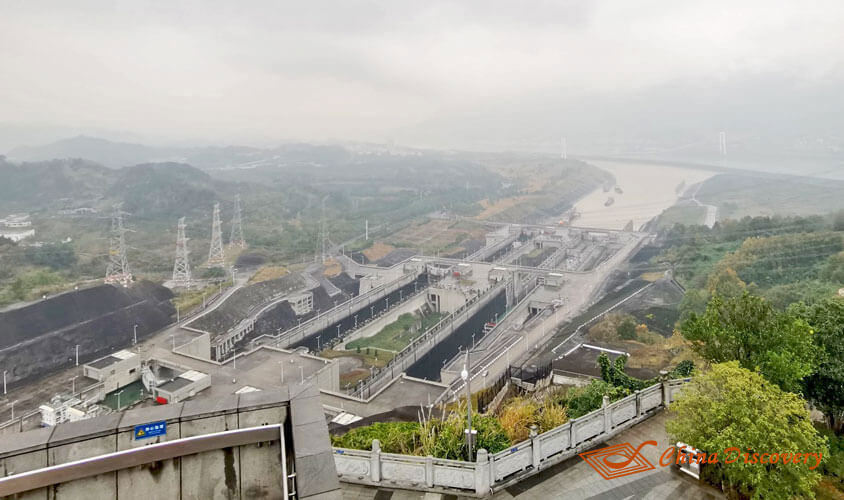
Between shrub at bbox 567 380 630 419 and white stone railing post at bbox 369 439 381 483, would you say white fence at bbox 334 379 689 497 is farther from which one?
shrub at bbox 567 380 630 419

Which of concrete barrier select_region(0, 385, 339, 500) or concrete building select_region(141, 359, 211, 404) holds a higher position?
concrete barrier select_region(0, 385, 339, 500)

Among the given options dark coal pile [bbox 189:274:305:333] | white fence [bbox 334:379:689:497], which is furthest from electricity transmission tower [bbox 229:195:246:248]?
white fence [bbox 334:379:689:497]

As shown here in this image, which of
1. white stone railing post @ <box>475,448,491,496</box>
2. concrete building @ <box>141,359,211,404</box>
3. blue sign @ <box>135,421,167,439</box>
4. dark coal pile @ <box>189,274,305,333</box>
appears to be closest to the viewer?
blue sign @ <box>135,421,167,439</box>

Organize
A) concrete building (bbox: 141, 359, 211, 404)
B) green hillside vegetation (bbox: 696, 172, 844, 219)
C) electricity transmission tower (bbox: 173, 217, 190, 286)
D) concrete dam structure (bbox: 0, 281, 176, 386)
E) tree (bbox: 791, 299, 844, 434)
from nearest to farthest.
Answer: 1. tree (bbox: 791, 299, 844, 434)
2. concrete building (bbox: 141, 359, 211, 404)
3. concrete dam structure (bbox: 0, 281, 176, 386)
4. electricity transmission tower (bbox: 173, 217, 190, 286)
5. green hillside vegetation (bbox: 696, 172, 844, 219)

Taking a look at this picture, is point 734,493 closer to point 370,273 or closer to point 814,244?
point 814,244

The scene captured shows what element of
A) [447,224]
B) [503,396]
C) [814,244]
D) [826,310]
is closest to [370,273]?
[447,224]

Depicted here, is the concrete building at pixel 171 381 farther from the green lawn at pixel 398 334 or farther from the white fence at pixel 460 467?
the white fence at pixel 460 467

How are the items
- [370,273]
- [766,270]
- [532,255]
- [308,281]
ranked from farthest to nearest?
[532,255]
[370,273]
[308,281]
[766,270]

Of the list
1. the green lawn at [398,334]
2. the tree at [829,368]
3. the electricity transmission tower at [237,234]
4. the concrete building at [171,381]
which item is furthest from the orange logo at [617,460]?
the electricity transmission tower at [237,234]
